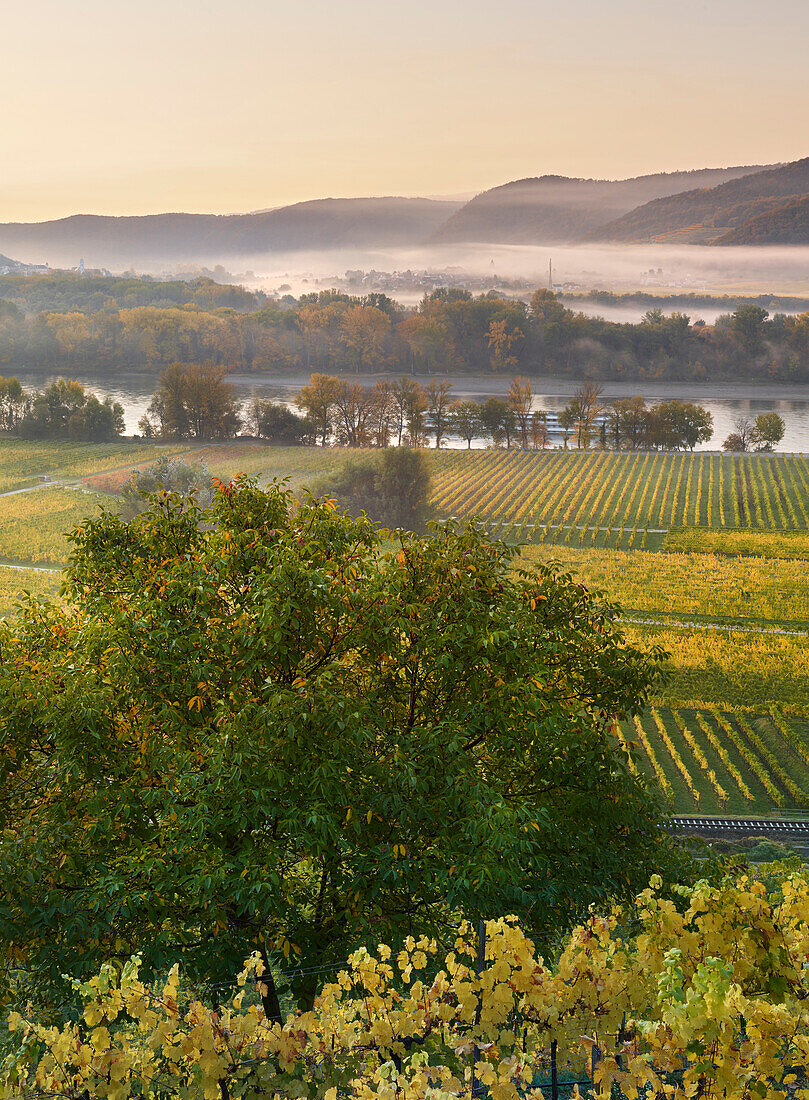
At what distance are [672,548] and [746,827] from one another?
121ft

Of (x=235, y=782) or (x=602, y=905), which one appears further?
(x=602, y=905)

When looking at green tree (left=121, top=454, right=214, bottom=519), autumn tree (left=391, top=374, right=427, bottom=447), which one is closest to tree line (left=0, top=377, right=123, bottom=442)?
autumn tree (left=391, top=374, right=427, bottom=447)

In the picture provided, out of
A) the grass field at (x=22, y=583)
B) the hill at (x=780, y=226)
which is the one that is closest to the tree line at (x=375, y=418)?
the grass field at (x=22, y=583)

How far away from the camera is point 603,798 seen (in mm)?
11102

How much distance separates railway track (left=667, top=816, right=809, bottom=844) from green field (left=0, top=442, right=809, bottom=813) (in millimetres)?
1006

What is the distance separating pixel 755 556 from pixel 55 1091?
2352 inches

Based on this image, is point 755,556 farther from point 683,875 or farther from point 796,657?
point 683,875

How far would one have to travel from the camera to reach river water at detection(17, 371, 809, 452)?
4577 inches

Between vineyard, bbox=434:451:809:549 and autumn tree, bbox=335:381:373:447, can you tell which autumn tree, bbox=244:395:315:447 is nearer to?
autumn tree, bbox=335:381:373:447

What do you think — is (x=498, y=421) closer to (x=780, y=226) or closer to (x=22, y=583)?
(x=22, y=583)

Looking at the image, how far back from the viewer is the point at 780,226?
188m

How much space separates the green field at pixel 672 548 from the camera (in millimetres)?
32250

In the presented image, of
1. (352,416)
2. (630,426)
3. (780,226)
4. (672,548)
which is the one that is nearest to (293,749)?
(672,548)

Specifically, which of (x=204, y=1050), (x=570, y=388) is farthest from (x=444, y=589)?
(x=570, y=388)
